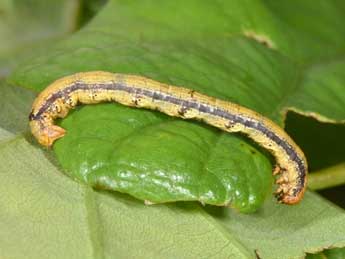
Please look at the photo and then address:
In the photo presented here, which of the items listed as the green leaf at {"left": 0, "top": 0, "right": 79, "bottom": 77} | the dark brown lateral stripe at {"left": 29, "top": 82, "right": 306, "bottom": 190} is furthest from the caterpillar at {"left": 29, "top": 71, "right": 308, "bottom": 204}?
the green leaf at {"left": 0, "top": 0, "right": 79, "bottom": 77}

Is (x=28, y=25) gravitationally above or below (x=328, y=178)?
below

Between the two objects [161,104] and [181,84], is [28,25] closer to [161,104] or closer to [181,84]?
[181,84]

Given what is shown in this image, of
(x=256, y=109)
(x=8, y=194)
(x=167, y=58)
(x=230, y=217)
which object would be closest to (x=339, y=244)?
(x=230, y=217)

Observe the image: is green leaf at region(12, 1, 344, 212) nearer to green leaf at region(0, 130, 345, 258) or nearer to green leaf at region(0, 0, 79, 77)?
green leaf at region(0, 130, 345, 258)

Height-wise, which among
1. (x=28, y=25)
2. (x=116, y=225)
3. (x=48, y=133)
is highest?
(x=48, y=133)

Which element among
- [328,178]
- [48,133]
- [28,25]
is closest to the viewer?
[48,133]

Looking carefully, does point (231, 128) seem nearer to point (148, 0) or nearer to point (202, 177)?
point (202, 177)

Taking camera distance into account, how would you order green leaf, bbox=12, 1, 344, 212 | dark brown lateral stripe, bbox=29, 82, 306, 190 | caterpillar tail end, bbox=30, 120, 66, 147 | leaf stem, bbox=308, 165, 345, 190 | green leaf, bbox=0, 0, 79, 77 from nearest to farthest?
green leaf, bbox=12, 1, 344, 212
caterpillar tail end, bbox=30, 120, 66, 147
dark brown lateral stripe, bbox=29, 82, 306, 190
leaf stem, bbox=308, 165, 345, 190
green leaf, bbox=0, 0, 79, 77

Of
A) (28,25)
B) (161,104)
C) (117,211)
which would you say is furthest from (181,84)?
(28,25)

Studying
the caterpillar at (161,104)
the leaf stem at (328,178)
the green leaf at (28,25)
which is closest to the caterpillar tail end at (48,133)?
the caterpillar at (161,104)
